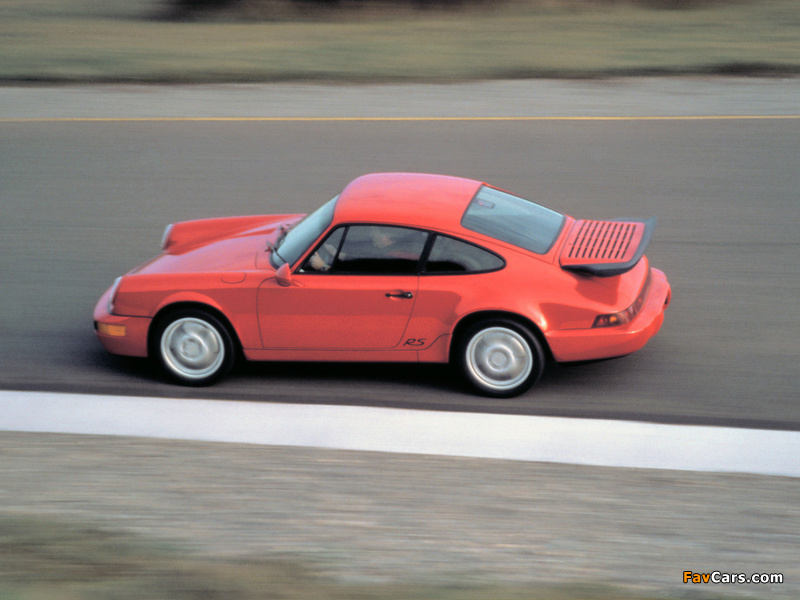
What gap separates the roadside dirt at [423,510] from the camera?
432 centimetres

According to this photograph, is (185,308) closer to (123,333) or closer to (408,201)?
(123,333)

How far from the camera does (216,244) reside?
22.6 feet

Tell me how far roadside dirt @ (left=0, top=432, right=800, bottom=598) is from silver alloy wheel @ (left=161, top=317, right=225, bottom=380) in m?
0.89

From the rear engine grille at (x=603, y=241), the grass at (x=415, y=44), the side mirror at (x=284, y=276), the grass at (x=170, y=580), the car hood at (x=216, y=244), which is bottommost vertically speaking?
the grass at (x=170, y=580)

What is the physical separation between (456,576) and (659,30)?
57.0 ft

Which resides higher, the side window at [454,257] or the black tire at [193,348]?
the side window at [454,257]

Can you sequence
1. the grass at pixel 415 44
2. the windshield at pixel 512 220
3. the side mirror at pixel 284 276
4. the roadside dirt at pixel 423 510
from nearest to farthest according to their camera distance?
the roadside dirt at pixel 423 510
the side mirror at pixel 284 276
the windshield at pixel 512 220
the grass at pixel 415 44

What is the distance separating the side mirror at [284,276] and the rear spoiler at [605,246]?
5.92ft

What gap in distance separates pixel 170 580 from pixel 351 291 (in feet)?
8.70

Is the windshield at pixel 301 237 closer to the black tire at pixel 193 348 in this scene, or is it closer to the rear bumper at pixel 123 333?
the black tire at pixel 193 348

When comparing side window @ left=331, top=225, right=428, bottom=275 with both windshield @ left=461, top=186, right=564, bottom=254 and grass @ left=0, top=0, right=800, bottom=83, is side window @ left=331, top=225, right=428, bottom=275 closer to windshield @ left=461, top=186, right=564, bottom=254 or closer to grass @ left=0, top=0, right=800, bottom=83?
windshield @ left=461, top=186, right=564, bottom=254

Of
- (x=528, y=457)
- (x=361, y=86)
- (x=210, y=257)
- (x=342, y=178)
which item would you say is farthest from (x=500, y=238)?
(x=361, y=86)

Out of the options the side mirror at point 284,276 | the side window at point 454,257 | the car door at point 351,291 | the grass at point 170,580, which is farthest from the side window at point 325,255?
the grass at point 170,580

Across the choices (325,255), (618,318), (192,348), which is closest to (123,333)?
(192,348)
